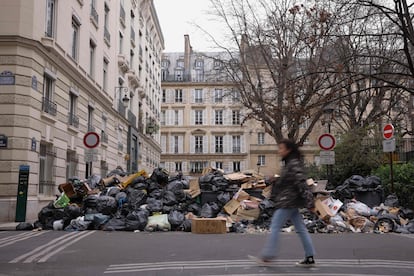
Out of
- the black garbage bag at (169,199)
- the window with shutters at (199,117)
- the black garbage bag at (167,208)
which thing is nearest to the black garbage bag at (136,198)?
the black garbage bag at (169,199)

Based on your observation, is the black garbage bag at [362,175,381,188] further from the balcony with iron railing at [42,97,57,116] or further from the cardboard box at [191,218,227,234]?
the balcony with iron railing at [42,97,57,116]

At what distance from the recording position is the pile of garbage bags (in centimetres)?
1212

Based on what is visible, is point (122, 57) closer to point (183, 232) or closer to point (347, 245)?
point (183, 232)

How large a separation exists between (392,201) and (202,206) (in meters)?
5.57

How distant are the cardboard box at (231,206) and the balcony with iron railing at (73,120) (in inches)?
393

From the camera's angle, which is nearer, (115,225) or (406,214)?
(115,225)

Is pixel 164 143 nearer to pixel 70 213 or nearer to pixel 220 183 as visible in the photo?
pixel 220 183

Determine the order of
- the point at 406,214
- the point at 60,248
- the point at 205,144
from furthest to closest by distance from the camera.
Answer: the point at 205,144 < the point at 406,214 < the point at 60,248

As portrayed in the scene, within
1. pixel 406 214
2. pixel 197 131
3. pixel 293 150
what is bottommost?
pixel 406 214

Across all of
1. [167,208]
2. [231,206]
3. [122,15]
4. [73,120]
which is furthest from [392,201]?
[122,15]

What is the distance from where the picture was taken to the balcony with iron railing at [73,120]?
67.1 feet

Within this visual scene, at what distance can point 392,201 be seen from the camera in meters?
13.7

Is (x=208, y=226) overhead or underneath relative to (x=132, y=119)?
underneath

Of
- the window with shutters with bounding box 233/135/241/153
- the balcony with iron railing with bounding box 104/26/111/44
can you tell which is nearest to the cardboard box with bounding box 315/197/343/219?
the balcony with iron railing with bounding box 104/26/111/44
